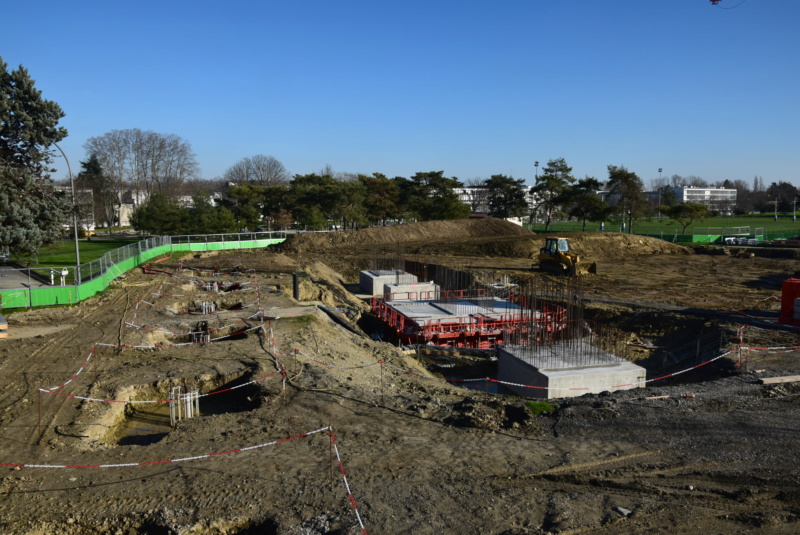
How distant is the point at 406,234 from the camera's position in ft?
178

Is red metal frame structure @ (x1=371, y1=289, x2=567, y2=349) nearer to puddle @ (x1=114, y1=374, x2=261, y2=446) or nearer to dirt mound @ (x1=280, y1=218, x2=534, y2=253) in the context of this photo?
puddle @ (x1=114, y1=374, x2=261, y2=446)

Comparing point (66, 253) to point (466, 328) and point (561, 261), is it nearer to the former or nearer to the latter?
point (466, 328)

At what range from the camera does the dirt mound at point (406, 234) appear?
4859 centimetres

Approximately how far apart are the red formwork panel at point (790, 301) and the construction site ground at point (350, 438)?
98 centimetres

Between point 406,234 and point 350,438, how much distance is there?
45.1 meters

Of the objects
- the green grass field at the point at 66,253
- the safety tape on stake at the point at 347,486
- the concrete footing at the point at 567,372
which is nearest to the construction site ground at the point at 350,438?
the safety tape on stake at the point at 347,486

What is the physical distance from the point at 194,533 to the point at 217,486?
902 millimetres

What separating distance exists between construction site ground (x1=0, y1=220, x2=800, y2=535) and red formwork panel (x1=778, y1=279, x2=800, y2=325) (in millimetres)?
978

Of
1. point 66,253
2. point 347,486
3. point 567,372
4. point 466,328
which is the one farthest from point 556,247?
point 66,253

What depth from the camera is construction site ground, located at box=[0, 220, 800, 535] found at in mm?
7059

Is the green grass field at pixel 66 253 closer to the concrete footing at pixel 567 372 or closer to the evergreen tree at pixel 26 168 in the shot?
the evergreen tree at pixel 26 168

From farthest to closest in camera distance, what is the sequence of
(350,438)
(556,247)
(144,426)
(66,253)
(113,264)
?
(66,253) < (556,247) < (113,264) < (144,426) < (350,438)

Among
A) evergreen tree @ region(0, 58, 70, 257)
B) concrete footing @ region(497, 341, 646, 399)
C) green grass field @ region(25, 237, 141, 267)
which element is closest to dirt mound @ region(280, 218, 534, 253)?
green grass field @ region(25, 237, 141, 267)

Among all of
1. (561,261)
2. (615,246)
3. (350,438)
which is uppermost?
(615,246)
